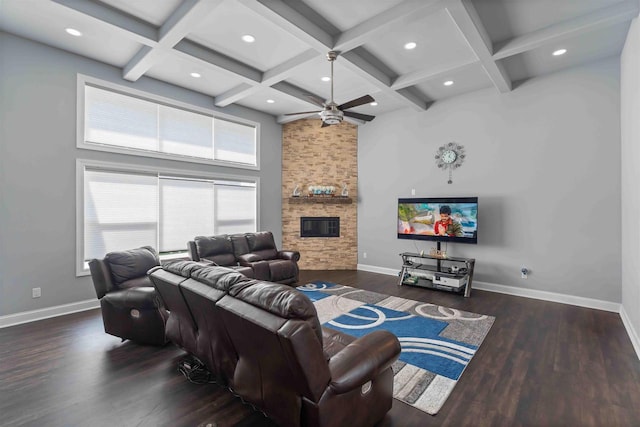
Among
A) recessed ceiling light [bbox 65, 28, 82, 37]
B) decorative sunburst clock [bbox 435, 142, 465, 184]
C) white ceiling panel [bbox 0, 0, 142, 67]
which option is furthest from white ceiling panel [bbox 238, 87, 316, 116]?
decorative sunburst clock [bbox 435, 142, 465, 184]

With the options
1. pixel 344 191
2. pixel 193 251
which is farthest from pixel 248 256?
pixel 344 191

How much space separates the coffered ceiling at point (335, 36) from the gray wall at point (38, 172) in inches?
11.5

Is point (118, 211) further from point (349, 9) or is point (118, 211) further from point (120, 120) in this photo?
point (349, 9)

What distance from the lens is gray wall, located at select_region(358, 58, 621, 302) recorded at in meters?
4.20

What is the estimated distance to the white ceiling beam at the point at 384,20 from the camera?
2.98 metres

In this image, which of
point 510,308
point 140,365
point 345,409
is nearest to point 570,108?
point 510,308

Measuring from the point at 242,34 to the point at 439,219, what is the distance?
14.1 feet

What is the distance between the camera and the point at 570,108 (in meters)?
4.44

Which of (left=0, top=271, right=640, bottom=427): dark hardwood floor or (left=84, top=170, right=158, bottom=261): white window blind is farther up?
(left=84, top=170, right=158, bottom=261): white window blind

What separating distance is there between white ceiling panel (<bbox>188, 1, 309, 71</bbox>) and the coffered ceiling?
0.05 ft

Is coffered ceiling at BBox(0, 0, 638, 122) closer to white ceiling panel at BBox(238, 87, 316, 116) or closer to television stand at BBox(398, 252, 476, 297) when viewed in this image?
white ceiling panel at BBox(238, 87, 316, 116)

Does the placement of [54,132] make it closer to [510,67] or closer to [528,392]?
[528,392]

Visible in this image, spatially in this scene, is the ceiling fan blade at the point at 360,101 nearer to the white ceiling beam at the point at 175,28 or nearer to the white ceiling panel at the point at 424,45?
the white ceiling panel at the point at 424,45

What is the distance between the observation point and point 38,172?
12.6 ft
